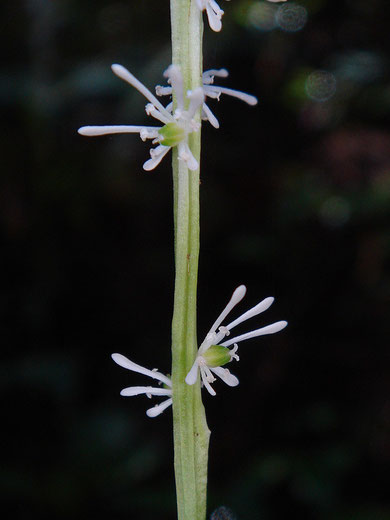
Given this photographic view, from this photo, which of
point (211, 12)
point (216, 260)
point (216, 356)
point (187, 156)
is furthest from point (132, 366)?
point (216, 260)

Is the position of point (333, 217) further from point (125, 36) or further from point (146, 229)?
point (125, 36)

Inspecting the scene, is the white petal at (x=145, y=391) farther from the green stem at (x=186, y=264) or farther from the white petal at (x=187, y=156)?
the white petal at (x=187, y=156)

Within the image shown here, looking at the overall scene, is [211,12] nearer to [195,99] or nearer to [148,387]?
[195,99]

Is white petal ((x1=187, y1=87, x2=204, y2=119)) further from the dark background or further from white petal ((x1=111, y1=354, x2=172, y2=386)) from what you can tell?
the dark background

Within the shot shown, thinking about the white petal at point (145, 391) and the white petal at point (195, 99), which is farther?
the white petal at point (145, 391)

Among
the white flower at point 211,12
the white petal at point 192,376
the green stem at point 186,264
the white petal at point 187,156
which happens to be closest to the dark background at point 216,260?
the green stem at point 186,264

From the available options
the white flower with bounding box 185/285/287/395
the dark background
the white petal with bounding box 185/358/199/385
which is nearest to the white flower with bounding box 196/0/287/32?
the white flower with bounding box 185/285/287/395

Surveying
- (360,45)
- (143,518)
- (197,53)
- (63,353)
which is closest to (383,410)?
(143,518)
